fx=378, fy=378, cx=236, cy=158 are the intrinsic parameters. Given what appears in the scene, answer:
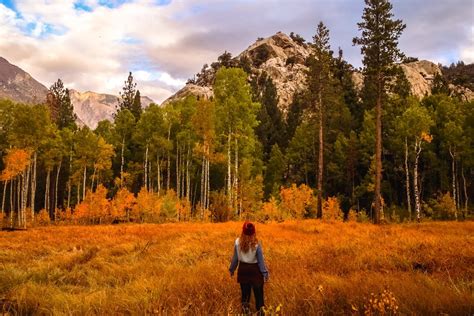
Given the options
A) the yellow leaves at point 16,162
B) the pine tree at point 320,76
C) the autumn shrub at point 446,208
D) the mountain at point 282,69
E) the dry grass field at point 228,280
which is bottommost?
the autumn shrub at point 446,208

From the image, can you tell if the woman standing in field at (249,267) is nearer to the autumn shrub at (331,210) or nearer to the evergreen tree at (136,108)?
the autumn shrub at (331,210)

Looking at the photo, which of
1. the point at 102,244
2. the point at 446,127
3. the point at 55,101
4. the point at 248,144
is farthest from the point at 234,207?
the point at 55,101

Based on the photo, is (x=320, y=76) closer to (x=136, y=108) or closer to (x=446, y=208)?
(x=446, y=208)

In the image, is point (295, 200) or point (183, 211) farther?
point (295, 200)

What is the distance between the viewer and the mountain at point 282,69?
101 m

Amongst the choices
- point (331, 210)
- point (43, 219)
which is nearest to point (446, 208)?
point (331, 210)

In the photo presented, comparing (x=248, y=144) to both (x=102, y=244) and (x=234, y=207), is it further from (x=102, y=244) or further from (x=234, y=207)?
(x=102, y=244)

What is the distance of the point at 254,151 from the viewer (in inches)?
1864

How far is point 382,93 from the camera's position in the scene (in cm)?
2736

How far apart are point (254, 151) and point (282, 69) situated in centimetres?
6947

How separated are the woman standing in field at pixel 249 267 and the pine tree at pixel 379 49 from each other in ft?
71.2

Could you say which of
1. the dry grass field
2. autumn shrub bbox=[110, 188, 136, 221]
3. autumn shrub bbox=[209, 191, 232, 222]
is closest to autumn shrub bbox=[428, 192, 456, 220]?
autumn shrub bbox=[209, 191, 232, 222]

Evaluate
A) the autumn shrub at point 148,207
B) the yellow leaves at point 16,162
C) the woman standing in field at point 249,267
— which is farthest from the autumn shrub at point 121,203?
the woman standing in field at point 249,267

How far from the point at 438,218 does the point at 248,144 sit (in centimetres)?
2214
